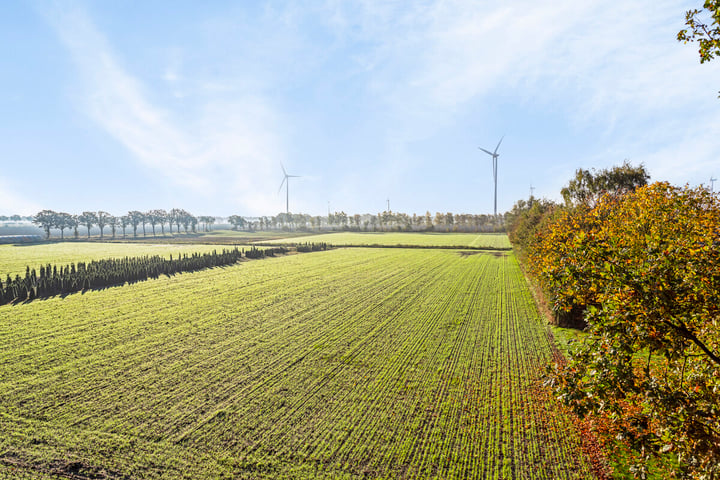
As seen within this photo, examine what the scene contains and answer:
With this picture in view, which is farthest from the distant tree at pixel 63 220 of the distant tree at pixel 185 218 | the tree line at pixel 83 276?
the tree line at pixel 83 276

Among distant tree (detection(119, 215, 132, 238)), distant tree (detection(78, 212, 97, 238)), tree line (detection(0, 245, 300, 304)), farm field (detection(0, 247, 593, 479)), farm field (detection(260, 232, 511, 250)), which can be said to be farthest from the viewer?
distant tree (detection(119, 215, 132, 238))

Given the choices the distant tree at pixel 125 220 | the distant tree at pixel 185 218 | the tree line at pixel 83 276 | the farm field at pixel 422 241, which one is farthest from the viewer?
the distant tree at pixel 185 218

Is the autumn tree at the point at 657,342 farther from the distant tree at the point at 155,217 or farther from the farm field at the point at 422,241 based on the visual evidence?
the distant tree at the point at 155,217

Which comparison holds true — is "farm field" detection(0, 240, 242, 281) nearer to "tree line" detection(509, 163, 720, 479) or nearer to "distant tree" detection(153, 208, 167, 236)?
"tree line" detection(509, 163, 720, 479)

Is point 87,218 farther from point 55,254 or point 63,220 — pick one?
point 55,254

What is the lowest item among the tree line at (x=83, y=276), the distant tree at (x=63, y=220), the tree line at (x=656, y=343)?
the tree line at (x=83, y=276)

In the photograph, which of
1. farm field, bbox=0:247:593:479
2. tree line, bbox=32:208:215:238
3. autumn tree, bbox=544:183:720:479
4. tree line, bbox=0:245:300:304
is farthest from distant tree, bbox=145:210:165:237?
autumn tree, bbox=544:183:720:479

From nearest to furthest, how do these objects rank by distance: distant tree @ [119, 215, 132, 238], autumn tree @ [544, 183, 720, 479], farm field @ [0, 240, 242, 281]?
autumn tree @ [544, 183, 720, 479]
farm field @ [0, 240, 242, 281]
distant tree @ [119, 215, 132, 238]

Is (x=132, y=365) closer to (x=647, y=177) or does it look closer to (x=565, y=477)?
(x=565, y=477)

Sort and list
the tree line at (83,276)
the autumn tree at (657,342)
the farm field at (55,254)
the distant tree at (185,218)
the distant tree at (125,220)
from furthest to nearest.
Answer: the distant tree at (185,218), the distant tree at (125,220), the farm field at (55,254), the tree line at (83,276), the autumn tree at (657,342)
